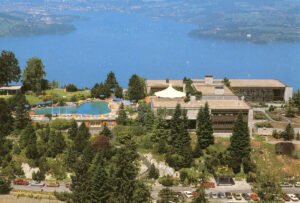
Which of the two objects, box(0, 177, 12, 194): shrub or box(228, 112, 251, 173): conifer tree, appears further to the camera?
box(228, 112, 251, 173): conifer tree

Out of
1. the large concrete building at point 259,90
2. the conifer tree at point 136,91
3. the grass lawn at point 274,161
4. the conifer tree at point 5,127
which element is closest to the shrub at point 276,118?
the grass lawn at point 274,161

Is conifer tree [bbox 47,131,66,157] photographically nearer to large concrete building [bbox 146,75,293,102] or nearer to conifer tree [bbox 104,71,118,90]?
conifer tree [bbox 104,71,118,90]

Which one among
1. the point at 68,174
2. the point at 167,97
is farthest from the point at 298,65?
the point at 68,174

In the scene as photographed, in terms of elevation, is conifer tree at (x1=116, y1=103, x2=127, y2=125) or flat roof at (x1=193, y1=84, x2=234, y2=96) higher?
flat roof at (x1=193, y1=84, x2=234, y2=96)

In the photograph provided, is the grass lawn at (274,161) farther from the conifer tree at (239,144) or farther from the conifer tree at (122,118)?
the conifer tree at (122,118)

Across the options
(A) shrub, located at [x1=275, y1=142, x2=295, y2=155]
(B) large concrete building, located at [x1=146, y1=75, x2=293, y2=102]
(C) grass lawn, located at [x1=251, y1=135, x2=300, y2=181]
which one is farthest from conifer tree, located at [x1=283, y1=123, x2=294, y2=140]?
(B) large concrete building, located at [x1=146, y1=75, x2=293, y2=102]

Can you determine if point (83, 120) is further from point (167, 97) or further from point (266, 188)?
point (266, 188)
